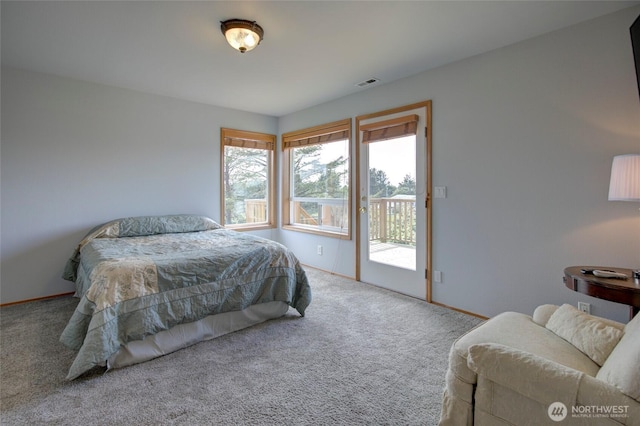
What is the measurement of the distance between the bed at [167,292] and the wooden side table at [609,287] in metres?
1.99

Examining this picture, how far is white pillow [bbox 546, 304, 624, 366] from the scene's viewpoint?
1.34 meters

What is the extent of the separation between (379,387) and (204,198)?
3548 millimetres

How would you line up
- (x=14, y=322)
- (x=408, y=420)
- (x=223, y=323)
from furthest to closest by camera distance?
1. (x=14, y=322)
2. (x=223, y=323)
3. (x=408, y=420)

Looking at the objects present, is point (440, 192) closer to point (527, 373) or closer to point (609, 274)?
point (609, 274)

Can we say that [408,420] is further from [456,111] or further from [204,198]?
[204,198]

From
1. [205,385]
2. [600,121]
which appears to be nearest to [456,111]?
[600,121]

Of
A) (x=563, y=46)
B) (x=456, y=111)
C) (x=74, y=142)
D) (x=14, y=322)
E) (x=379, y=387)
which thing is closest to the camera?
(x=379, y=387)

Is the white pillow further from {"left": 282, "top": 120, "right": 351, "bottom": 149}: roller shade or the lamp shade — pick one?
{"left": 282, "top": 120, "right": 351, "bottom": 149}: roller shade

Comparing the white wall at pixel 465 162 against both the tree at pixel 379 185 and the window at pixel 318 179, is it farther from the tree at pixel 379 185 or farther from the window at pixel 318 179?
the tree at pixel 379 185

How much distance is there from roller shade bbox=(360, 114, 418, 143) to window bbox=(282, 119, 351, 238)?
1.10 feet

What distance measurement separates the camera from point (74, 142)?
3479 mm

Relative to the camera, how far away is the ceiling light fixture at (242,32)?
227 centimetres

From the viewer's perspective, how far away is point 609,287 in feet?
5.77

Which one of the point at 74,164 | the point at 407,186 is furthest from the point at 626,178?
the point at 74,164
